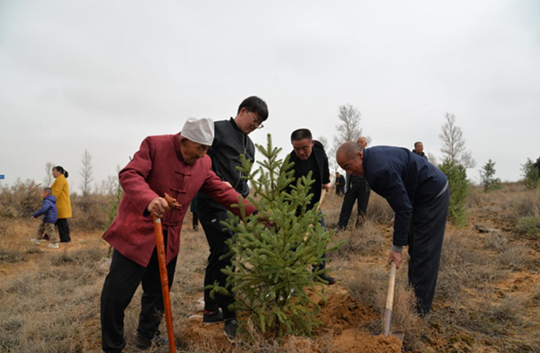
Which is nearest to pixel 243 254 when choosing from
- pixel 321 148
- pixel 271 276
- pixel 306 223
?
pixel 271 276

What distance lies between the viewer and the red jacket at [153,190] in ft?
8.05

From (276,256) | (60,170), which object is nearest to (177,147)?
Answer: (276,256)

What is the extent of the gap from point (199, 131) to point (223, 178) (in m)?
0.88

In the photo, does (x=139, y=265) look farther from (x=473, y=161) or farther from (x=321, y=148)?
(x=473, y=161)

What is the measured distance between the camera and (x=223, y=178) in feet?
11.0

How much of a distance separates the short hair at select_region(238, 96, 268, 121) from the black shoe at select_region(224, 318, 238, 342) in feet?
6.44

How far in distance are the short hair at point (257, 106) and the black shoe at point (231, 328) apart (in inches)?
77.3

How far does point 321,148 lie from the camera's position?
4660mm

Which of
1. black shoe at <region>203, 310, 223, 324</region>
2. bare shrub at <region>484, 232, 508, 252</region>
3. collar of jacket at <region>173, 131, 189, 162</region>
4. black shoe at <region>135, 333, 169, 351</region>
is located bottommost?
black shoe at <region>135, 333, 169, 351</region>

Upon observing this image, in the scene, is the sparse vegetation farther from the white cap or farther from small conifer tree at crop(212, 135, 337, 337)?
the white cap

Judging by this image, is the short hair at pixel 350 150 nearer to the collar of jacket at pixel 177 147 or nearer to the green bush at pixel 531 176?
the collar of jacket at pixel 177 147

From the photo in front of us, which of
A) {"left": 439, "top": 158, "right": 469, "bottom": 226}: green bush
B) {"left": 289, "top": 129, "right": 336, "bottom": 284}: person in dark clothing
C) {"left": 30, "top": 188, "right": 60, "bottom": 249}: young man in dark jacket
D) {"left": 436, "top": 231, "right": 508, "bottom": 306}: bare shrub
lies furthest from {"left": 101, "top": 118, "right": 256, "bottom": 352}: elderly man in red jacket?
{"left": 30, "top": 188, "right": 60, "bottom": 249}: young man in dark jacket

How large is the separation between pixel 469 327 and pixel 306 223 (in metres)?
2.09

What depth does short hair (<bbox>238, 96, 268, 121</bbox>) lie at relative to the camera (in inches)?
127
